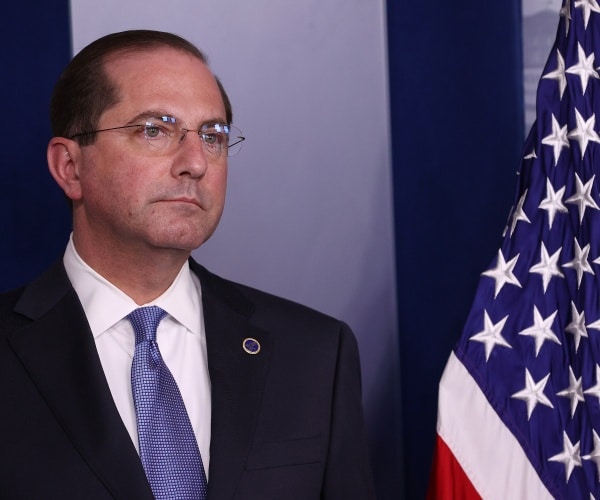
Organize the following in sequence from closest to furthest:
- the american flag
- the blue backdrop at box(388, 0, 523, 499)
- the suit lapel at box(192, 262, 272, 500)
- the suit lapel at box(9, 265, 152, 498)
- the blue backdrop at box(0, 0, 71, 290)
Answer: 1. the suit lapel at box(9, 265, 152, 498)
2. the suit lapel at box(192, 262, 272, 500)
3. the american flag
4. the blue backdrop at box(0, 0, 71, 290)
5. the blue backdrop at box(388, 0, 523, 499)

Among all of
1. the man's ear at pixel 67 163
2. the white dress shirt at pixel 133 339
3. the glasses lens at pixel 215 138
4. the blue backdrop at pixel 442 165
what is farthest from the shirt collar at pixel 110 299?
the blue backdrop at pixel 442 165

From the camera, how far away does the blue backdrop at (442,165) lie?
257cm

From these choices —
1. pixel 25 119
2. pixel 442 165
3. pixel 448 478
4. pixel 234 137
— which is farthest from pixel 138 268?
pixel 442 165

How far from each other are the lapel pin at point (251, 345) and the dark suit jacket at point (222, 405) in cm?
1

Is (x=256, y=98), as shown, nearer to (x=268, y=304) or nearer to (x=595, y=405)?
(x=268, y=304)

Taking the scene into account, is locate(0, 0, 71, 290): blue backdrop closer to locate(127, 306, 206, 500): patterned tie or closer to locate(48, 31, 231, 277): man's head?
locate(48, 31, 231, 277): man's head

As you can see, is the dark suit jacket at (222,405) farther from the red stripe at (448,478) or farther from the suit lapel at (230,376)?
the red stripe at (448,478)

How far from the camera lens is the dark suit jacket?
1565mm

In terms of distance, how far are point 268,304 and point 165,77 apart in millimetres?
523

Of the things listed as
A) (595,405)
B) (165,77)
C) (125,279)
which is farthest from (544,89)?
(125,279)

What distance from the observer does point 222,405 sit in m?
1.72

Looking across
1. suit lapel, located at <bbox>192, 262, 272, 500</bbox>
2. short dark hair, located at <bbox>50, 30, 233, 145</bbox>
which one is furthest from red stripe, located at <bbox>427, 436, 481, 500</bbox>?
short dark hair, located at <bbox>50, 30, 233, 145</bbox>

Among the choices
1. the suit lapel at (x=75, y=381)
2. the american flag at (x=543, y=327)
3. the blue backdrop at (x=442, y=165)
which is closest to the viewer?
the suit lapel at (x=75, y=381)

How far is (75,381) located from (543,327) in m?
1.04
